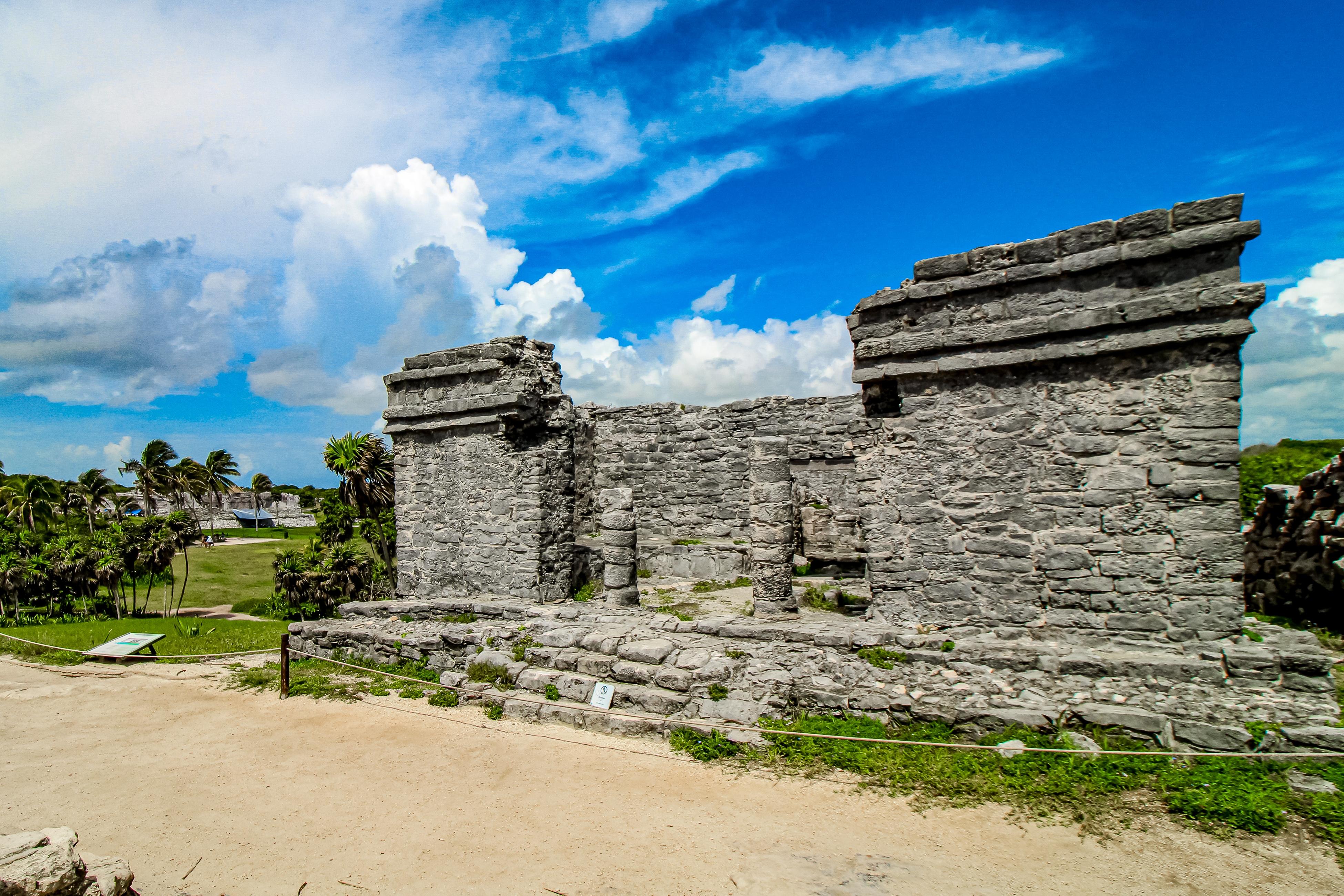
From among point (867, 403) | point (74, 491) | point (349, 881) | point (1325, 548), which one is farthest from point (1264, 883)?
point (74, 491)

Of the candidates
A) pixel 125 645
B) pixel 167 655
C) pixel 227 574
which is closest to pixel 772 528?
pixel 167 655

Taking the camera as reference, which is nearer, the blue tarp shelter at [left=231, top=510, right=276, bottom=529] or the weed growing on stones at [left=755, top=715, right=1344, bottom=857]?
the weed growing on stones at [left=755, top=715, right=1344, bottom=857]

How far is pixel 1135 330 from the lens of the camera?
601 centimetres

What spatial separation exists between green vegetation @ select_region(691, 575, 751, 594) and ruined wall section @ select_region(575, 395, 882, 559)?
1609mm

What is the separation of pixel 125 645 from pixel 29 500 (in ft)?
94.6

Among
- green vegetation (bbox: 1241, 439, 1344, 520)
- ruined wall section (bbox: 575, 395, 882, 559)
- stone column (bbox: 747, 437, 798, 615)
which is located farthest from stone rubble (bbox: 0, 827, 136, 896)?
green vegetation (bbox: 1241, 439, 1344, 520)

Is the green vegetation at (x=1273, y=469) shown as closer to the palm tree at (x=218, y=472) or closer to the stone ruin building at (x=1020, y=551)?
the stone ruin building at (x=1020, y=551)

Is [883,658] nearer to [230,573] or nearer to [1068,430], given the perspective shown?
[1068,430]

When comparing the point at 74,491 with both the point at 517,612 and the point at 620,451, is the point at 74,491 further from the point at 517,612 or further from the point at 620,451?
the point at 517,612

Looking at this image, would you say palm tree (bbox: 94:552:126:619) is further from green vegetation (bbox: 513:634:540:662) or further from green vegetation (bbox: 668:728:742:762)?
green vegetation (bbox: 668:728:742:762)

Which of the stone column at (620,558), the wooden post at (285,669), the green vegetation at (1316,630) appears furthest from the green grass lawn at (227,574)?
the green vegetation at (1316,630)

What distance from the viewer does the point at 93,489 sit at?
1310 inches

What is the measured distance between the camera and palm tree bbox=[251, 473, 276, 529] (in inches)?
2034

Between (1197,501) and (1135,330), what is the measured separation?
1.65m
